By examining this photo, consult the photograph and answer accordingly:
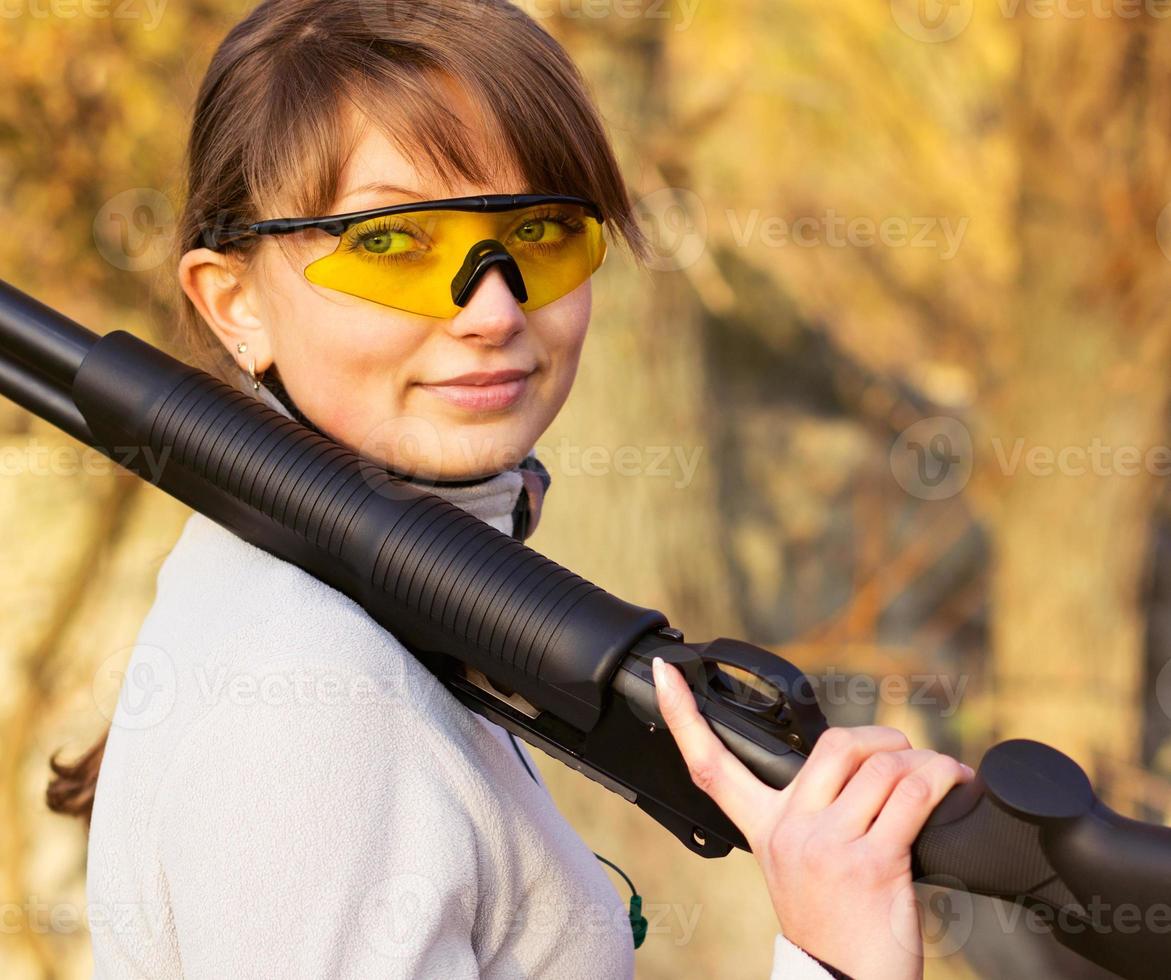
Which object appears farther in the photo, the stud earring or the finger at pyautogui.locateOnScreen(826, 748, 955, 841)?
the stud earring

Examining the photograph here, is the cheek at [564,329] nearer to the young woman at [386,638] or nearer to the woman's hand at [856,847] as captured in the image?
the young woman at [386,638]

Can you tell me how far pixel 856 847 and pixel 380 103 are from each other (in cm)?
90

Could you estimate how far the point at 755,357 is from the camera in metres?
6.49

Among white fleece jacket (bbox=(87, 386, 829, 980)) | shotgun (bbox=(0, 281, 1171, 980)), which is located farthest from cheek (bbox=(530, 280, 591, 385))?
white fleece jacket (bbox=(87, 386, 829, 980))

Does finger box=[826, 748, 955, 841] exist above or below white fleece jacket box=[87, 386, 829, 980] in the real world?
above

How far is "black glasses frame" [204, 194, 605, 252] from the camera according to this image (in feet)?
4.62

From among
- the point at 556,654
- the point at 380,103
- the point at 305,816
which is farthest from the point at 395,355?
the point at 305,816

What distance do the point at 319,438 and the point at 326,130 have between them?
335 mm

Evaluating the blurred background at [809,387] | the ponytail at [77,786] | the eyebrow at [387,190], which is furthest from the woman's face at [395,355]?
the ponytail at [77,786]

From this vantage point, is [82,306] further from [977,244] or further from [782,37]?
[977,244]

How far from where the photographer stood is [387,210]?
140 centimetres

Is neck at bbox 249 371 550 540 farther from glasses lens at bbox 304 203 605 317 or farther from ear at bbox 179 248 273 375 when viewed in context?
glasses lens at bbox 304 203 605 317

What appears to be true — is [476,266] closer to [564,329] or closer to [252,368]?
[564,329]

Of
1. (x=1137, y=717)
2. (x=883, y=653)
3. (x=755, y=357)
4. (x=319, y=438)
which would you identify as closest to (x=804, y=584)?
(x=883, y=653)
